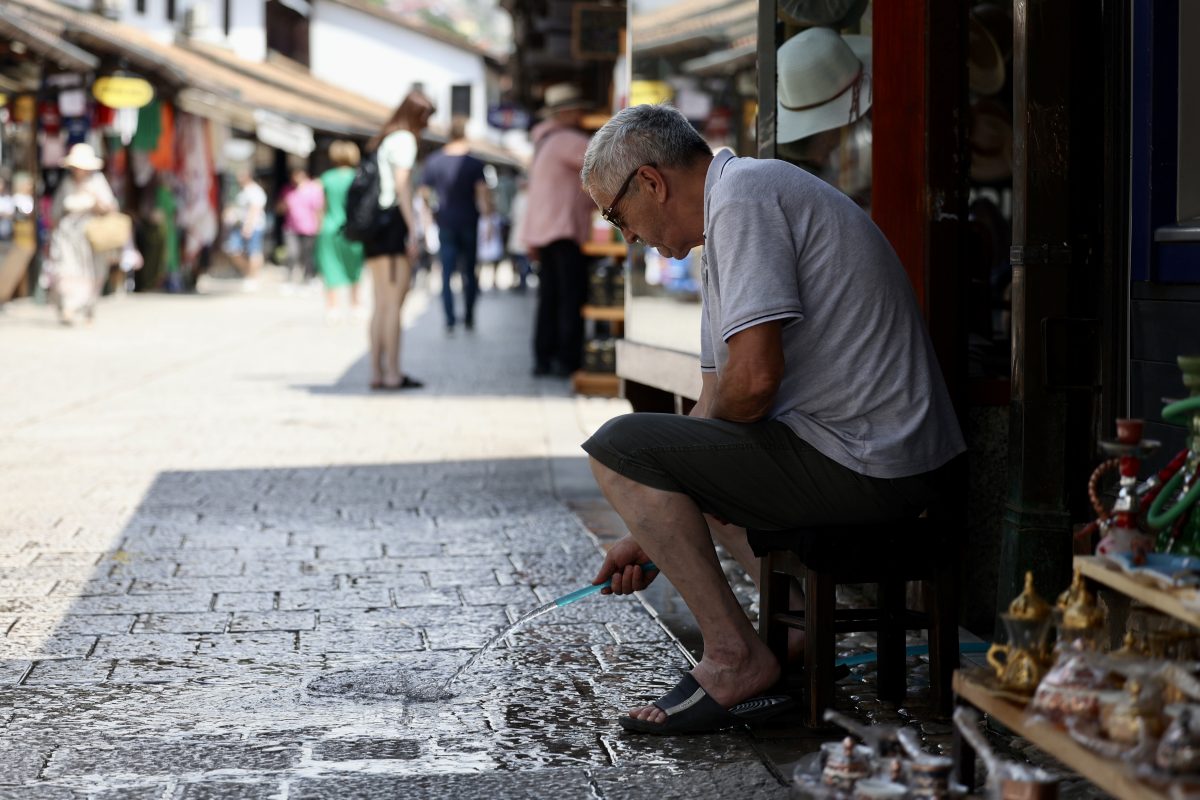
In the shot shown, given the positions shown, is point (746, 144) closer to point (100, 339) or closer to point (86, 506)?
point (86, 506)

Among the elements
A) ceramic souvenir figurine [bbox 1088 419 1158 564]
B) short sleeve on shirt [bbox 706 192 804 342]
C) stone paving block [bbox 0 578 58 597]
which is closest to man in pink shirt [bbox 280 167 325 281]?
stone paving block [bbox 0 578 58 597]

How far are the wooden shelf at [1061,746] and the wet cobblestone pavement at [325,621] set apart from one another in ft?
2.14

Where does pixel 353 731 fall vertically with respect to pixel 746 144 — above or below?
below

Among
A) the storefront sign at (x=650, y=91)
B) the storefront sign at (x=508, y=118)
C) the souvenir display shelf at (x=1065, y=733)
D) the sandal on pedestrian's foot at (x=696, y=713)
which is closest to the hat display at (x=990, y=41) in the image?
the storefront sign at (x=650, y=91)

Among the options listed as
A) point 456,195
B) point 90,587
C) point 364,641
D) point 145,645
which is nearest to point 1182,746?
point 364,641

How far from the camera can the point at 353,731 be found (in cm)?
396

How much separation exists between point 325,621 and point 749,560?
1.47m

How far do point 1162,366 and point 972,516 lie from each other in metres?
1.08

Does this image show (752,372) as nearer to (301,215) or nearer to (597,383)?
(597,383)

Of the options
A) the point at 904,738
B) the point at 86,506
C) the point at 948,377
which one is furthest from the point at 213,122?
the point at 904,738

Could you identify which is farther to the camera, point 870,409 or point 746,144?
point 746,144

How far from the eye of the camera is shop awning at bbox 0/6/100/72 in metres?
17.8

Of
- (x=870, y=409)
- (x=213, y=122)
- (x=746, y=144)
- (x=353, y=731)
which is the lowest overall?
(x=353, y=731)

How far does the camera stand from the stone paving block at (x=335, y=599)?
5.39 meters
